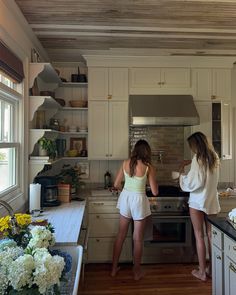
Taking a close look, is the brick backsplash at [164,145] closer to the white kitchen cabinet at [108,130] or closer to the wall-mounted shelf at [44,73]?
the white kitchen cabinet at [108,130]

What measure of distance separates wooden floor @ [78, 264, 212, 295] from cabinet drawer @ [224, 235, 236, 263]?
3.45 ft

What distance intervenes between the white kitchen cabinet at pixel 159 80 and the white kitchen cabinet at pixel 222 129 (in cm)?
48

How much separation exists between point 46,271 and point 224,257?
1.51 metres

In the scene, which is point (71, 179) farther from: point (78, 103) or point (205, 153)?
point (205, 153)

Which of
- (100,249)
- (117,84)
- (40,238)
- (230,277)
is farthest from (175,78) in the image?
(40,238)

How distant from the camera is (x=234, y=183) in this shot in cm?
418

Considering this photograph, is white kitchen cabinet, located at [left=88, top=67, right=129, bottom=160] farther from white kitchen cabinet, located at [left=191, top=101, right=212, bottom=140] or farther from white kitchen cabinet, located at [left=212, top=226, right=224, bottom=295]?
white kitchen cabinet, located at [left=212, top=226, right=224, bottom=295]

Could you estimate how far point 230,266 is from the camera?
6.71 feet

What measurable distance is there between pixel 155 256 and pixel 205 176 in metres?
1.18

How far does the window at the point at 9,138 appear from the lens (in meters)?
2.48

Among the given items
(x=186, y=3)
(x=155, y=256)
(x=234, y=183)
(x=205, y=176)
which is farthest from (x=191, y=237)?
(x=186, y=3)

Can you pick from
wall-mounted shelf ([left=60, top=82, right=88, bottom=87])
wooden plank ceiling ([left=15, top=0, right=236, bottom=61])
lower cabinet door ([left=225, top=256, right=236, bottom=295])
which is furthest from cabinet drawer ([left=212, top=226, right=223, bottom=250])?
wall-mounted shelf ([left=60, top=82, right=88, bottom=87])

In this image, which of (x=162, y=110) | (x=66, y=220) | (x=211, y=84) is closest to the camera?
(x=66, y=220)

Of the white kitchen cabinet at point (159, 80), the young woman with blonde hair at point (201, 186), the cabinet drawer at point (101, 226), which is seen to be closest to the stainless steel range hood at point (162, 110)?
the white kitchen cabinet at point (159, 80)
